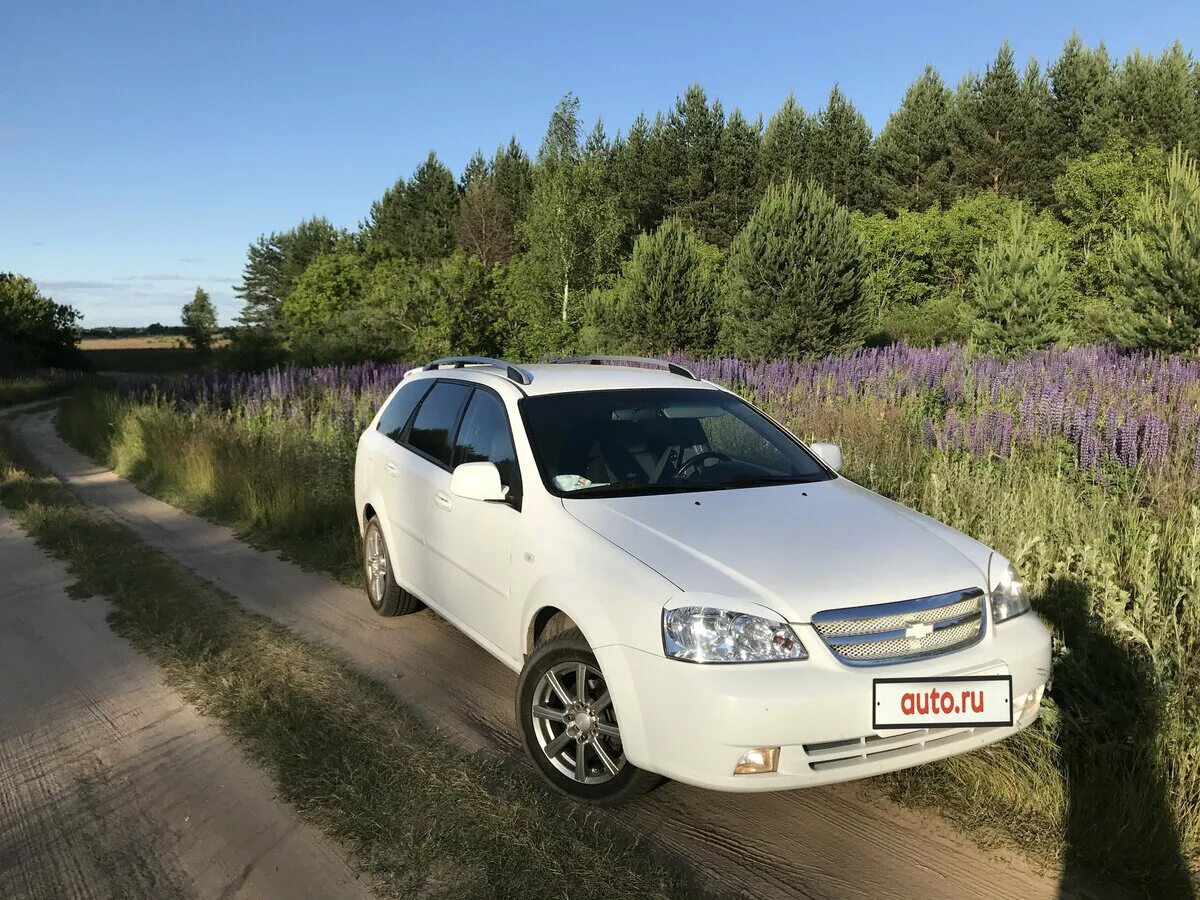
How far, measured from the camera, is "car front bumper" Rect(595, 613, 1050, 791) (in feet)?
9.12

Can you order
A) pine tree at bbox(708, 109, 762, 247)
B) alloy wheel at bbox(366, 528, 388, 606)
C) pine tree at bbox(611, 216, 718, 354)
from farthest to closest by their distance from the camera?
pine tree at bbox(708, 109, 762, 247)
pine tree at bbox(611, 216, 718, 354)
alloy wheel at bbox(366, 528, 388, 606)

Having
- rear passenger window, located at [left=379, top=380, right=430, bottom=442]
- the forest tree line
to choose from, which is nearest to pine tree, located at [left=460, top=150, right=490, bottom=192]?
the forest tree line

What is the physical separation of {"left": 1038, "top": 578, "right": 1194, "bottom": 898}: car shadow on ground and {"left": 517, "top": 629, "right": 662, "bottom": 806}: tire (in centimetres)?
156

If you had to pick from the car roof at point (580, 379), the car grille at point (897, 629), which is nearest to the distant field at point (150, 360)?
the car roof at point (580, 379)

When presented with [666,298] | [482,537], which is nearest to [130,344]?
[666,298]

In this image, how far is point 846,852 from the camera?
3070 mm

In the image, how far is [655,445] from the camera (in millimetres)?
4352

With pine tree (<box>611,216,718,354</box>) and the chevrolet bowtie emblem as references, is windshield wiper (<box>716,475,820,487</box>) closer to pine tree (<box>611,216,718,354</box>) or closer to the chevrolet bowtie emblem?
the chevrolet bowtie emblem

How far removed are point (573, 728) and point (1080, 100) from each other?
5732cm

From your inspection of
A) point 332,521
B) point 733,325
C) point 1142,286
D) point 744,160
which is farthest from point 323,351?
point 744,160

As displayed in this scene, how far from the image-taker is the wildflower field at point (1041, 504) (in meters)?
3.26

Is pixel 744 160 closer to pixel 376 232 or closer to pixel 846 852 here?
pixel 376 232

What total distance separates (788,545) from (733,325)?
26051mm

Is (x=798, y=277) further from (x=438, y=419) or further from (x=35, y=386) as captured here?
(x=35, y=386)
